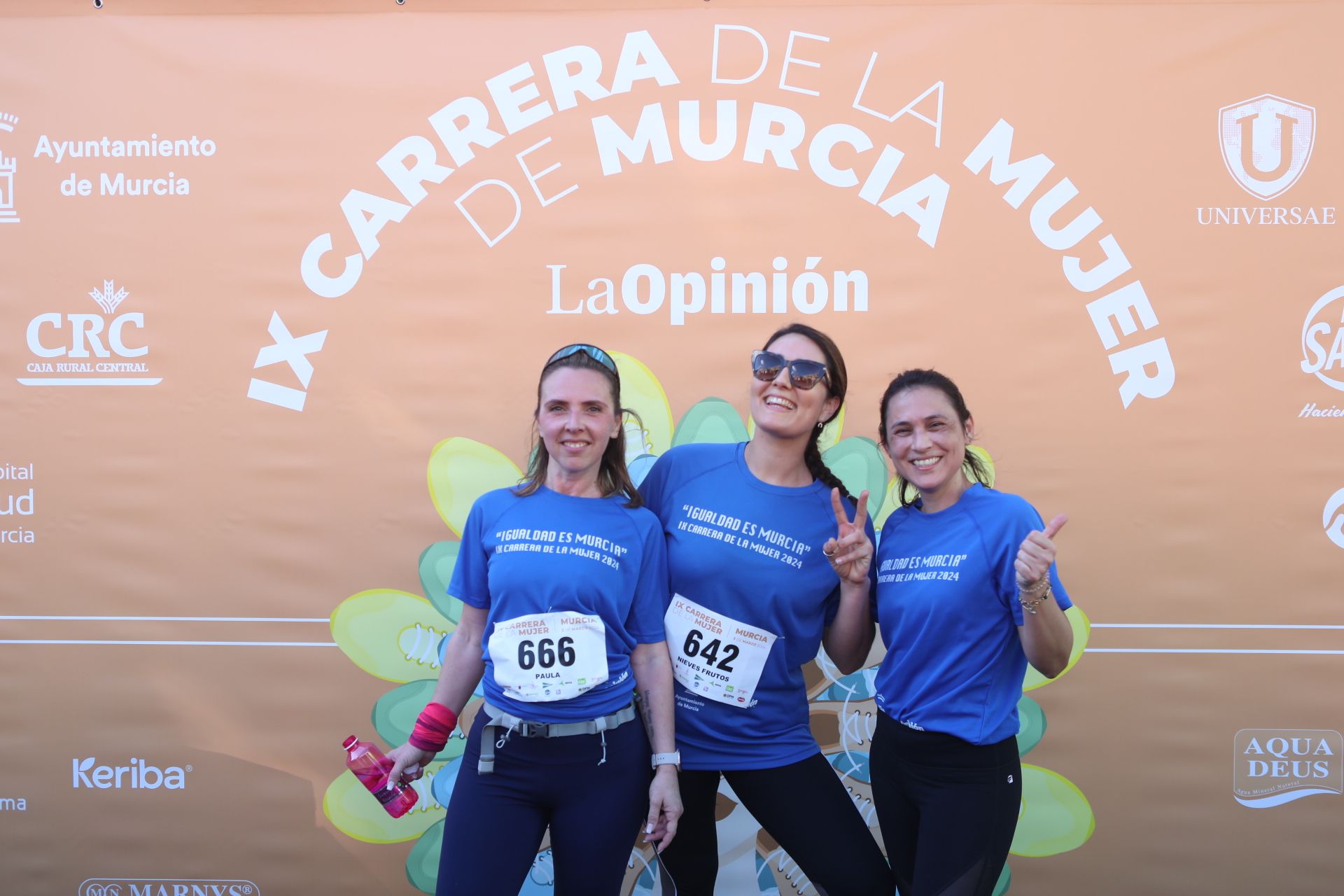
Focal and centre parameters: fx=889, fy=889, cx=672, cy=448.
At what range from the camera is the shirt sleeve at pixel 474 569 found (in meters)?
2.13

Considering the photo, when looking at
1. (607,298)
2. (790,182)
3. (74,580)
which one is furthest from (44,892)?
(790,182)

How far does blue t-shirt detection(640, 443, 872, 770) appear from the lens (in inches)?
85.6

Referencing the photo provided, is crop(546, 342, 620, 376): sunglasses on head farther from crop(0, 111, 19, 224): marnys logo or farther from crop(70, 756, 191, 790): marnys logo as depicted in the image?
crop(0, 111, 19, 224): marnys logo

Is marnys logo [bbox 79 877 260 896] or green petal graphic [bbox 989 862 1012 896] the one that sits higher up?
green petal graphic [bbox 989 862 1012 896]

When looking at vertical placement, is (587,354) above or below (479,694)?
above

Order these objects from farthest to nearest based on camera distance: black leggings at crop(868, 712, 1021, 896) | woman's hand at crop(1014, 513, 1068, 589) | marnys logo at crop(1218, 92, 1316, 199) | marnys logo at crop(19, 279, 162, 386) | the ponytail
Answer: marnys logo at crop(19, 279, 162, 386) → marnys logo at crop(1218, 92, 1316, 199) → the ponytail → black leggings at crop(868, 712, 1021, 896) → woman's hand at crop(1014, 513, 1068, 589)

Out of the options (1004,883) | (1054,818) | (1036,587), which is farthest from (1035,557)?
(1004,883)

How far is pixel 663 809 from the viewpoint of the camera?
2055mm

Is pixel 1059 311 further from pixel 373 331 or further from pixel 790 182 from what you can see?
pixel 373 331

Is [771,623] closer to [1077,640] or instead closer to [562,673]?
[562,673]

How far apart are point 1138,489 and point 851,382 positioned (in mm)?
1018

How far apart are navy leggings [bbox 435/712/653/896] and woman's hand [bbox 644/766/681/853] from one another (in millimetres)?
63

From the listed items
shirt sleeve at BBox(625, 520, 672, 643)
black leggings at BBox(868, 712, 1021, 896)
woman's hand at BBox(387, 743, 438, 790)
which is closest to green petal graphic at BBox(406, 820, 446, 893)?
woman's hand at BBox(387, 743, 438, 790)

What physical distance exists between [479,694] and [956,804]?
170 centimetres
